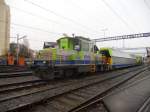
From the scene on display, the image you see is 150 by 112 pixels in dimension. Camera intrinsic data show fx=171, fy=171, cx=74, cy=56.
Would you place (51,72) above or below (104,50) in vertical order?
below

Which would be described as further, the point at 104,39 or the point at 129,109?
the point at 104,39

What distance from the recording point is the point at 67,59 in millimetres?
11633

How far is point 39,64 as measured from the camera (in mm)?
10875

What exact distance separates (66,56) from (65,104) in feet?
19.5

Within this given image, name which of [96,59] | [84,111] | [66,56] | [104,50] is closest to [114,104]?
[84,111]

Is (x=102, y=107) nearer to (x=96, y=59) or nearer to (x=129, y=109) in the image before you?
(x=129, y=109)

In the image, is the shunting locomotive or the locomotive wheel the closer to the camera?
the shunting locomotive

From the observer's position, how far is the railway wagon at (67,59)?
10.6m

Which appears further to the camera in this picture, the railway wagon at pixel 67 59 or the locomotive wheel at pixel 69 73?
the locomotive wheel at pixel 69 73

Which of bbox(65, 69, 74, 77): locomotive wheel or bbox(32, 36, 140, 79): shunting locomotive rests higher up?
bbox(32, 36, 140, 79): shunting locomotive

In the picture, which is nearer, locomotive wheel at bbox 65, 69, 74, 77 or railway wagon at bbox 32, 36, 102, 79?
railway wagon at bbox 32, 36, 102, 79

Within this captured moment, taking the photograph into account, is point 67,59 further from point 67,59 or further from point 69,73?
point 69,73

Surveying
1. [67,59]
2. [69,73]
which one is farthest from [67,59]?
[69,73]

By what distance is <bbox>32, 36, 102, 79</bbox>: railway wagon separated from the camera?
1058cm
